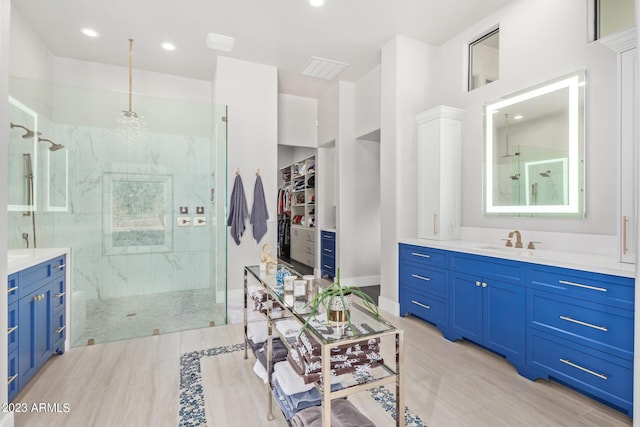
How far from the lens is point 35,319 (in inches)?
82.5

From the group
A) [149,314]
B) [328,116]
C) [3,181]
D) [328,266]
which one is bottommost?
[149,314]

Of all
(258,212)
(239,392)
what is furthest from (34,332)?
(258,212)

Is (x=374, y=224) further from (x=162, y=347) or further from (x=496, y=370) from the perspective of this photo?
(x=162, y=347)

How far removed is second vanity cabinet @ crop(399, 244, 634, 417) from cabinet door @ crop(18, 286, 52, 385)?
3.18 m

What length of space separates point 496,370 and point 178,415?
7.17 ft

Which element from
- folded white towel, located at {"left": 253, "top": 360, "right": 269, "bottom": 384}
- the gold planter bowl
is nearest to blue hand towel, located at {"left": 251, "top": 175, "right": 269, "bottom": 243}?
folded white towel, located at {"left": 253, "top": 360, "right": 269, "bottom": 384}

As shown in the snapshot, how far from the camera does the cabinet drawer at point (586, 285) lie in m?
1.73

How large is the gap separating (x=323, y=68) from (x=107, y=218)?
10.7 feet

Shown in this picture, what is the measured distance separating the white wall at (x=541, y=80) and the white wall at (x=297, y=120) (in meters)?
2.35

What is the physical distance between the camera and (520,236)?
2783 millimetres

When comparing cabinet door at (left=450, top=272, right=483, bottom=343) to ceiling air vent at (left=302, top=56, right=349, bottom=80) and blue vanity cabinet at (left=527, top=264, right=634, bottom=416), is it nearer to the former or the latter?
blue vanity cabinet at (left=527, top=264, right=634, bottom=416)

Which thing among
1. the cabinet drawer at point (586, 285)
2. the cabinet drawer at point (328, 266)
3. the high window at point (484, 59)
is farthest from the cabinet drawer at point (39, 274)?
the high window at point (484, 59)

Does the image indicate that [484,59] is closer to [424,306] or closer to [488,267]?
[488,267]

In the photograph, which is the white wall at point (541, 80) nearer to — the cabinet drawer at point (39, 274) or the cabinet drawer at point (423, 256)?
the cabinet drawer at point (423, 256)
